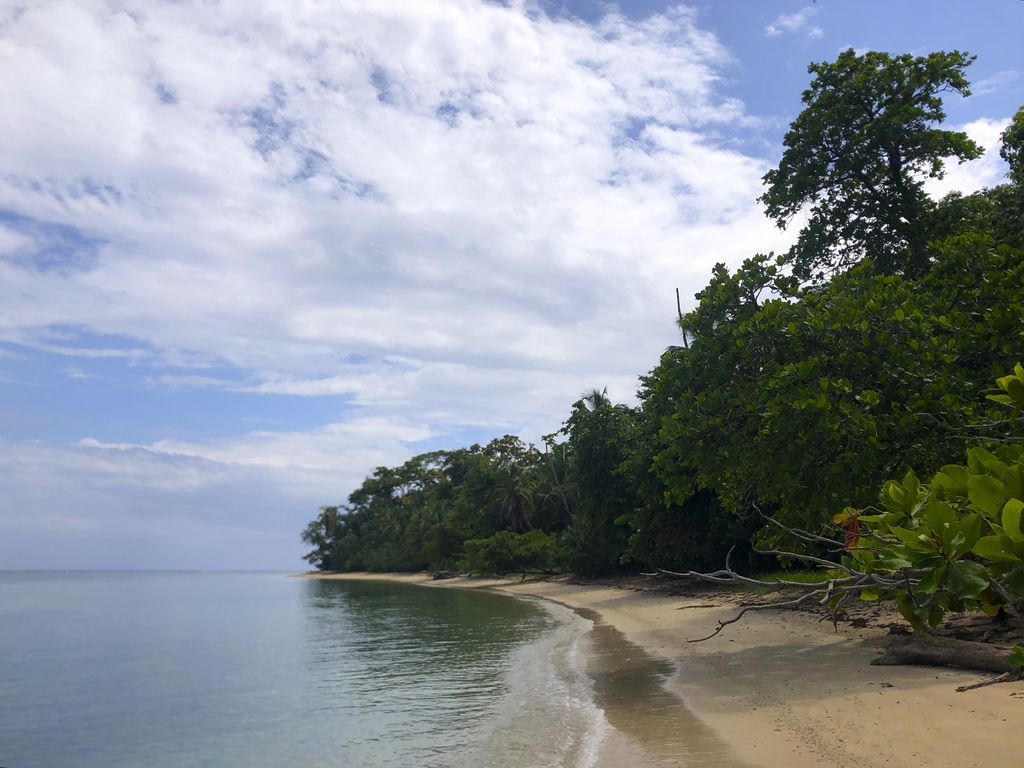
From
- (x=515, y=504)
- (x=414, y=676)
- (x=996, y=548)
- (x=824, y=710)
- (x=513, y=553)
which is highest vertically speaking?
(x=515, y=504)

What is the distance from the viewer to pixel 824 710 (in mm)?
8383

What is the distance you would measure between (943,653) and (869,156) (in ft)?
45.7

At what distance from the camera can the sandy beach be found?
6648mm

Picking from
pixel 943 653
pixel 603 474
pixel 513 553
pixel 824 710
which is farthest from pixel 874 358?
pixel 513 553

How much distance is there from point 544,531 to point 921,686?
4479cm

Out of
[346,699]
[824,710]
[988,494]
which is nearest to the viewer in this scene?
[988,494]

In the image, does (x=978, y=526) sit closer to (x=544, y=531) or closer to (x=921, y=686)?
(x=921, y=686)

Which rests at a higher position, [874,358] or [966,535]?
A: [874,358]

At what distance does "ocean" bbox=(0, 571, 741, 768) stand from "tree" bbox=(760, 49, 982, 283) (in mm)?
12214

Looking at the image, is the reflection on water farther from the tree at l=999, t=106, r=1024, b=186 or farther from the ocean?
the tree at l=999, t=106, r=1024, b=186

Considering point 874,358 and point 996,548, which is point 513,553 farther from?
point 996,548

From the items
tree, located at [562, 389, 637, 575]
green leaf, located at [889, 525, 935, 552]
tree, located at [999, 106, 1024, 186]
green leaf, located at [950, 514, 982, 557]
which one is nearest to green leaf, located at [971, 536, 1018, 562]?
green leaf, located at [950, 514, 982, 557]

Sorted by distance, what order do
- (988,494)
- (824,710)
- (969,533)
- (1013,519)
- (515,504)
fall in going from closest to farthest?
(1013,519)
(988,494)
(969,533)
(824,710)
(515,504)

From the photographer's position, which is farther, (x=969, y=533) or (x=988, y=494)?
(x=969, y=533)
